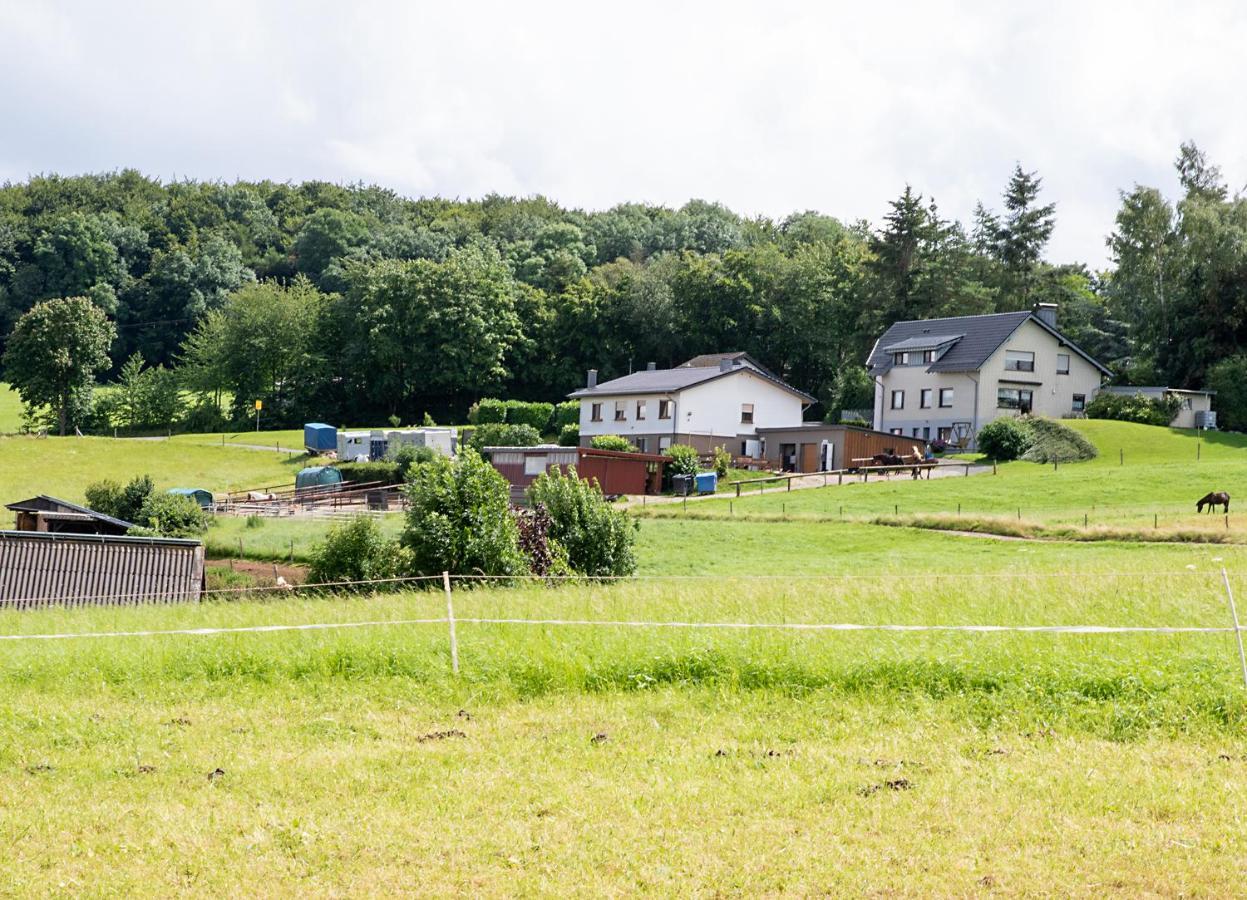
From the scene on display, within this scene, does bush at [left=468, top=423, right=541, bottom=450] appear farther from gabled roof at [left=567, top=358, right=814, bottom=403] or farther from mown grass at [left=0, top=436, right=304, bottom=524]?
mown grass at [left=0, top=436, right=304, bottom=524]

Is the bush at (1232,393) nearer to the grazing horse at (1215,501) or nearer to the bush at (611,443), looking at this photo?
the grazing horse at (1215,501)

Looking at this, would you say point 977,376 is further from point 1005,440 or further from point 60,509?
point 60,509

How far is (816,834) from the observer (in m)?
8.20

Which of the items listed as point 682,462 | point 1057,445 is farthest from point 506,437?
point 1057,445

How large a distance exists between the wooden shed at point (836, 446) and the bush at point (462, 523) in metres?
40.0

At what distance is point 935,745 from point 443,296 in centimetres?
9026

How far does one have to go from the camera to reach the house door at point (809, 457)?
68000 mm

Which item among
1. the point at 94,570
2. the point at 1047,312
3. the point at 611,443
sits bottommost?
the point at 94,570

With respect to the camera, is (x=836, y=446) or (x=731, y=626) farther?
(x=836, y=446)

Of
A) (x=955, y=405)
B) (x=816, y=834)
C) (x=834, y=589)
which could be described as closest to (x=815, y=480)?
(x=955, y=405)

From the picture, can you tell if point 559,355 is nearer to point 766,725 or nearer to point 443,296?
point 443,296

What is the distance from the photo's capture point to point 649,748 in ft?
34.5

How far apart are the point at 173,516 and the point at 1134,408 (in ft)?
170

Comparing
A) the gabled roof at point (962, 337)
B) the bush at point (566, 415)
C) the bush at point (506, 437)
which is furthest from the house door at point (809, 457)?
the bush at point (566, 415)
